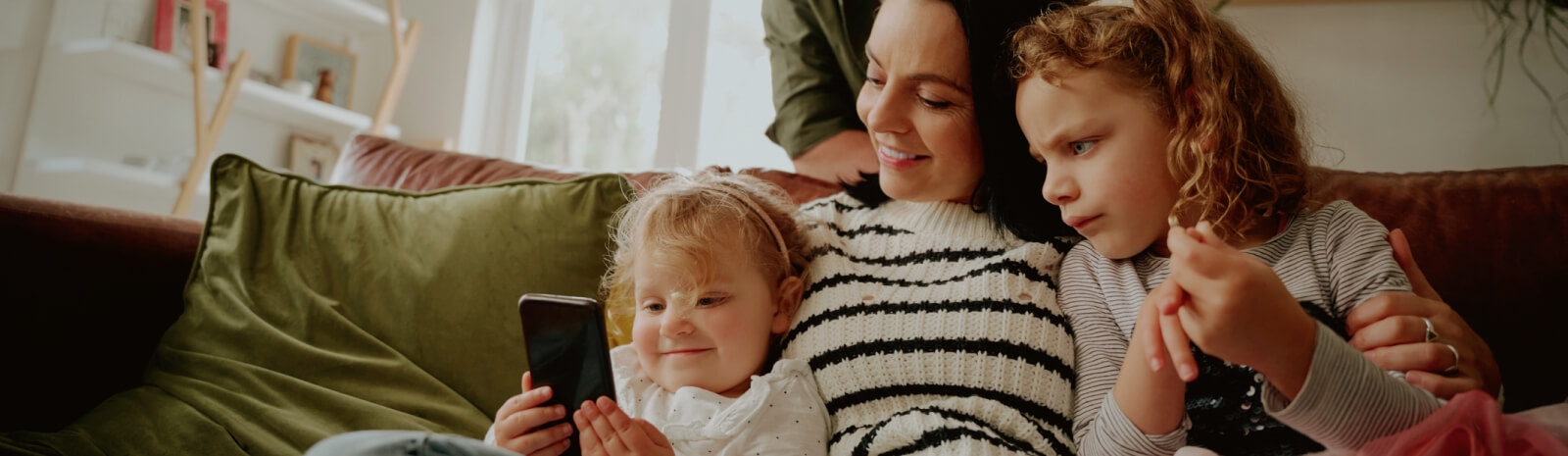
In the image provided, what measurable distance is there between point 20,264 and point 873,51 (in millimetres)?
1092

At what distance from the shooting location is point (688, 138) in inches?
124

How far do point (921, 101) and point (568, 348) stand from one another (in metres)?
0.47

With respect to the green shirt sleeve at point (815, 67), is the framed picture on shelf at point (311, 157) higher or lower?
lower

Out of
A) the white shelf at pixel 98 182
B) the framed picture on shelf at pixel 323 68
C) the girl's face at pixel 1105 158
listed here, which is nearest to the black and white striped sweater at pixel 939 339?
the girl's face at pixel 1105 158

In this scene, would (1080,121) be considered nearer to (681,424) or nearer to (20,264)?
(681,424)

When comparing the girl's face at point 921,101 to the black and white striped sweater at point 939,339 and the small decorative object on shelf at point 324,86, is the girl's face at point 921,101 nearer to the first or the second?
the black and white striped sweater at point 939,339

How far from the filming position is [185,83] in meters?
2.89

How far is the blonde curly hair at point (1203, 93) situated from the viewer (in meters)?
0.91

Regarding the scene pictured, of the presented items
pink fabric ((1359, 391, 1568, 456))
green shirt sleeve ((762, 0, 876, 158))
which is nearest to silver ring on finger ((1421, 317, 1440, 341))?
pink fabric ((1359, 391, 1568, 456))

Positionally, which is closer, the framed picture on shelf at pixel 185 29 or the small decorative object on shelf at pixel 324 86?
the framed picture on shelf at pixel 185 29

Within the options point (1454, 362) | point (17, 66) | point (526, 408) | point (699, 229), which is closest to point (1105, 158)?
point (1454, 362)

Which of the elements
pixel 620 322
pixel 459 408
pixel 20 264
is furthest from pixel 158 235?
pixel 620 322

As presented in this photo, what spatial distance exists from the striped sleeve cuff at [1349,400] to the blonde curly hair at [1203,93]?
229 mm

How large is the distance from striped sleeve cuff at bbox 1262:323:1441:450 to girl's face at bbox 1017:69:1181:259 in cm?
25
